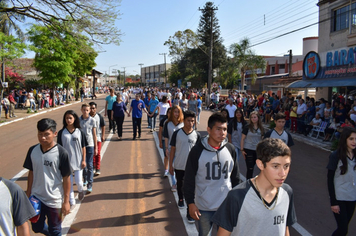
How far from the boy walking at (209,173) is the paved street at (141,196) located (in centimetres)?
156

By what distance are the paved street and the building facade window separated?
10.5 m

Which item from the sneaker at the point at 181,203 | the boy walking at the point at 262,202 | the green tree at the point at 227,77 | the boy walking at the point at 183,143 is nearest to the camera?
the boy walking at the point at 262,202

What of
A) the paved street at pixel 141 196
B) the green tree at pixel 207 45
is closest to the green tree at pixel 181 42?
the green tree at pixel 207 45

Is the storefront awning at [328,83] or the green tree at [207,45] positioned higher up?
the green tree at [207,45]

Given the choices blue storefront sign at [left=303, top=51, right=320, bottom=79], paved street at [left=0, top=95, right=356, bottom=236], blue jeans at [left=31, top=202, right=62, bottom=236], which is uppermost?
blue storefront sign at [left=303, top=51, right=320, bottom=79]

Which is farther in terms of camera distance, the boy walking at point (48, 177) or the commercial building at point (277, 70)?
the commercial building at point (277, 70)

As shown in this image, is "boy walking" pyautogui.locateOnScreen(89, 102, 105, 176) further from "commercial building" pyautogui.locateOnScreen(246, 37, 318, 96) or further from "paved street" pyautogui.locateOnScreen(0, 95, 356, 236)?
"commercial building" pyautogui.locateOnScreen(246, 37, 318, 96)

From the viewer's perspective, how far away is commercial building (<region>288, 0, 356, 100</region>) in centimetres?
1721

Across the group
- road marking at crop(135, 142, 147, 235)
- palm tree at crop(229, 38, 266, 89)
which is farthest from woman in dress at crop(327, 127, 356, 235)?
palm tree at crop(229, 38, 266, 89)

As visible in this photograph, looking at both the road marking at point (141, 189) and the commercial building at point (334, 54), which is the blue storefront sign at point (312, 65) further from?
the road marking at point (141, 189)

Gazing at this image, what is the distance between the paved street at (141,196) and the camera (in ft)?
16.3

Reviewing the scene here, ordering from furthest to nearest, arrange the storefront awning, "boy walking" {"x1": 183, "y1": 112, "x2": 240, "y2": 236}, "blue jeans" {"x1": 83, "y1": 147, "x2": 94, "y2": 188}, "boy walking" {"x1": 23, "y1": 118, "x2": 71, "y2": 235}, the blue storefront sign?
the blue storefront sign, the storefront awning, "blue jeans" {"x1": 83, "y1": 147, "x2": 94, "y2": 188}, "boy walking" {"x1": 23, "y1": 118, "x2": 71, "y2": 235}, "boy walking" {"x1": 183, "y1": 112, "x2": 240, "y2": 236}

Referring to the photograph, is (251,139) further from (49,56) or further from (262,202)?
(49,56)

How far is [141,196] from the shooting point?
20.8 ft
